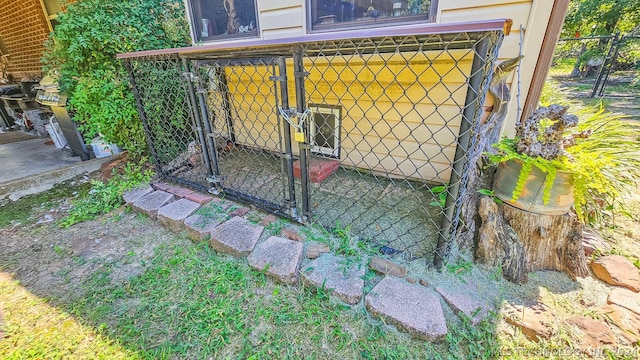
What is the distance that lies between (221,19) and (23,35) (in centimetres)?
488

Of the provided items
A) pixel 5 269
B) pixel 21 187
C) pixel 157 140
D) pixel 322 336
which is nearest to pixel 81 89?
pixel 157 140

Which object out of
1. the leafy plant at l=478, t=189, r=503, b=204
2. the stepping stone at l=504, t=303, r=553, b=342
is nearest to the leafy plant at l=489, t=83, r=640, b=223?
the leafy plant at l=478, t=189, r=503, b=204

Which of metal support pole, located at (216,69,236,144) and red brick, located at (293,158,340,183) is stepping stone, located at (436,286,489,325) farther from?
metal support pole, located at (216,69,236,144)

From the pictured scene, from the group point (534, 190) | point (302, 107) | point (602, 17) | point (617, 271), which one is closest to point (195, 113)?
point (302, 107)

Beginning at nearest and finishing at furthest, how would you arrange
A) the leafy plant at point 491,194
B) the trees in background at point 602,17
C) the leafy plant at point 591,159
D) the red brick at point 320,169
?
the leafy plant at point 591,159
the leafy plant at point 491,194
the red brick at point 320,169
the trees in background at point 602,17

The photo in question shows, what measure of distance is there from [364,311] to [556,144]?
123 centimetres

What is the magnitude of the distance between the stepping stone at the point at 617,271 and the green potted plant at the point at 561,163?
37 centimetres

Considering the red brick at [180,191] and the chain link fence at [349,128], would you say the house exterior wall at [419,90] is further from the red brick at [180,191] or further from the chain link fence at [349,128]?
the red brick at [180,191]

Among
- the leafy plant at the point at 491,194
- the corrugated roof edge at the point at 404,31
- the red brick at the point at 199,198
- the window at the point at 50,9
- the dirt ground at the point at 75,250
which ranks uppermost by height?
the window at the point at 50,9

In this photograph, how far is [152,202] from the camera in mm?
2082

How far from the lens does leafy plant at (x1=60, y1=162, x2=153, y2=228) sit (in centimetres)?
212

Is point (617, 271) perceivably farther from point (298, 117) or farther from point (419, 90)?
point (298, 117)

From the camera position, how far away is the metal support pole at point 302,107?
1288mm

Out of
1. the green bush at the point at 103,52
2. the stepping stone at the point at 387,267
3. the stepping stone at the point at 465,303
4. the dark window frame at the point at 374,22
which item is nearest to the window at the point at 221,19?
the green bush at the point at 103,52
